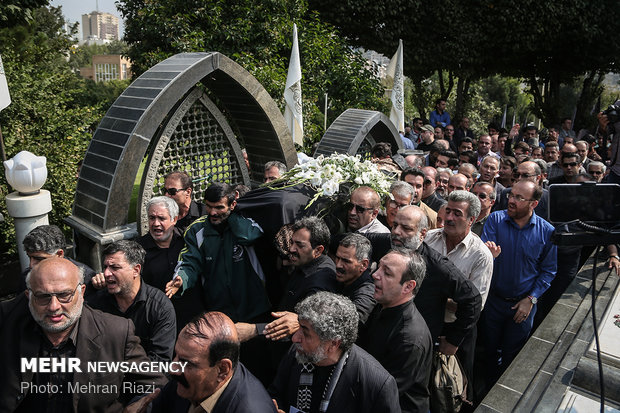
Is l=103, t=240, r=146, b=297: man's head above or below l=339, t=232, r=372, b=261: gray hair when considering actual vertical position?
below

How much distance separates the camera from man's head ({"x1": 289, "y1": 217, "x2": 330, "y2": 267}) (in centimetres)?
353

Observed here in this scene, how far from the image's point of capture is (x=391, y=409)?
253 cm

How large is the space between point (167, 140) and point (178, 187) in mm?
1146

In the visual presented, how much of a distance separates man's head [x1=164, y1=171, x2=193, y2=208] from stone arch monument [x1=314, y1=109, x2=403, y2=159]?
327cm

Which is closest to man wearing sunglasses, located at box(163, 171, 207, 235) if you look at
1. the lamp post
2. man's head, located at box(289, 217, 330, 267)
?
the lamp post

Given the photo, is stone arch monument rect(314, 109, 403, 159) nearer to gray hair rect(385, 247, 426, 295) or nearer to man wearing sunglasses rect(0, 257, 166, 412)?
gray hair rect(385, 247, 426, 295)

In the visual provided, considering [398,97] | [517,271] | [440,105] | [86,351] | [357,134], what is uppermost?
[398,97]

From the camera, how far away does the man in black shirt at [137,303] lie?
3242 millimetres

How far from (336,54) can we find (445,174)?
8259mm

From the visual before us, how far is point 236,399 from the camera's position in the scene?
226cm

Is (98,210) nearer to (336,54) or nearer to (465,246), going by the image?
(465,246)

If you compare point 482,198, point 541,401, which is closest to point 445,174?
point 482,198

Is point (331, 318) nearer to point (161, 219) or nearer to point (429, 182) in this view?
point (161, 219)

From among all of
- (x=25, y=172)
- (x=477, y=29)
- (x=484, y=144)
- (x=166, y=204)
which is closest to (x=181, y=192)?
(x=166, y=204)
